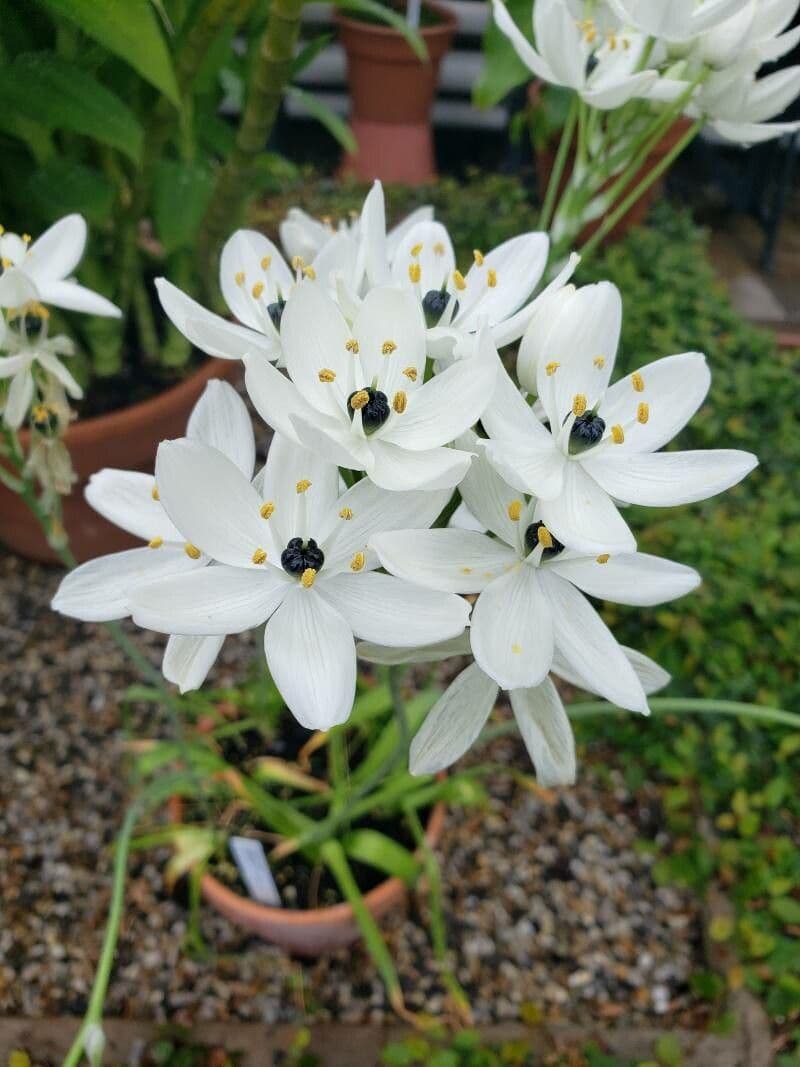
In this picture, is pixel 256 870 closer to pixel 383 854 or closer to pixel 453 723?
pixel 383 854

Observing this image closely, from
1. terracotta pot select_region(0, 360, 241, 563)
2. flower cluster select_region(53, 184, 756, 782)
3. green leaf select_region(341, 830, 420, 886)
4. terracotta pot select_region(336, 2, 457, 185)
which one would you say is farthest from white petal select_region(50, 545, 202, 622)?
terracotta pot select_region(336, 2, 457, 185)

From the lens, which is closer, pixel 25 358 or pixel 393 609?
pixel 393 609

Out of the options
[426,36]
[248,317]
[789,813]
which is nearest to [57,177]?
[248,317]

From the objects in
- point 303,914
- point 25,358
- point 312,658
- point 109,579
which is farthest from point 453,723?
point 303,914

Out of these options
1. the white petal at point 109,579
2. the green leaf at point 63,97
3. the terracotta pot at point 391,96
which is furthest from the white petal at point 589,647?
the terracotta pot at point 391,96

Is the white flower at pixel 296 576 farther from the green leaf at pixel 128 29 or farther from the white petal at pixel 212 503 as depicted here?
the green leaf at pixel 128 29

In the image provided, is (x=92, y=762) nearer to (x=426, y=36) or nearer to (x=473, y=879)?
(x=473, y=879)
